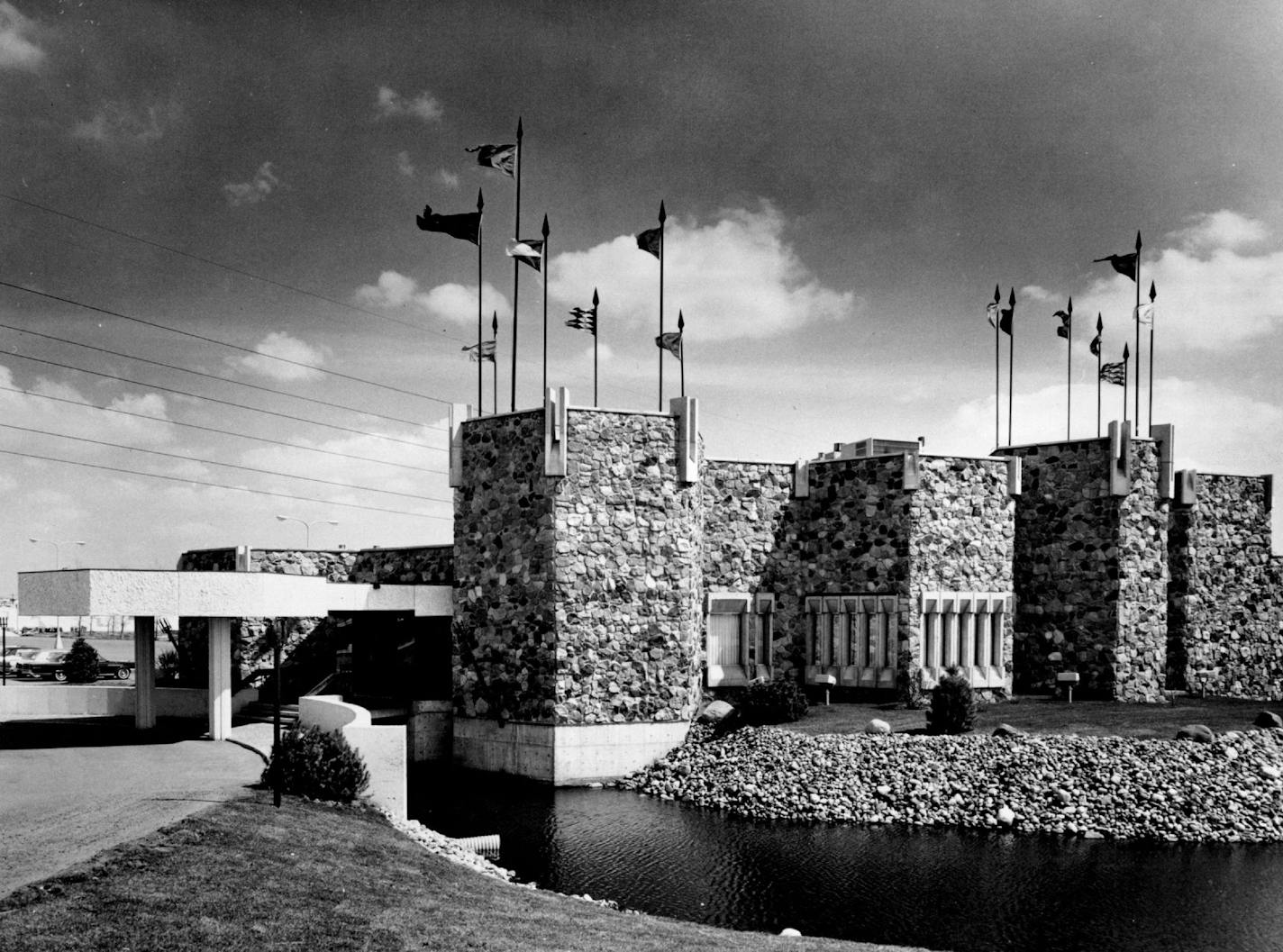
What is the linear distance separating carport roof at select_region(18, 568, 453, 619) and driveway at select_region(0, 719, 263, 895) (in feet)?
10.3

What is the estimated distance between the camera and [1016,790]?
24.0 m

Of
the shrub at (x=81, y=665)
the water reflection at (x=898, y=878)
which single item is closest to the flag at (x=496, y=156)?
the water reflection at (x=898, y=878)

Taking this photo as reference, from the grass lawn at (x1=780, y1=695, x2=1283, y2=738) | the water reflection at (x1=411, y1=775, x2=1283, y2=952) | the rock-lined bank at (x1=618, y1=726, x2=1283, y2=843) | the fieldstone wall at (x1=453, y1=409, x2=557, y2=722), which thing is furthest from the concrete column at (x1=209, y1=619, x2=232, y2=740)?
the grass lawn at (x1=780, y1=695, x2=1283, y2=738)

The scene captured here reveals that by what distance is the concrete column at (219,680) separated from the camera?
25.9 m

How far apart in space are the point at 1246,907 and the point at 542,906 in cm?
1162

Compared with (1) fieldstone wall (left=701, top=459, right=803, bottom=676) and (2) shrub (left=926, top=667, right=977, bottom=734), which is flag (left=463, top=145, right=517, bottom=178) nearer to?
(1) fieldstone wall (left=701, top=459, right=803, bottom=676)

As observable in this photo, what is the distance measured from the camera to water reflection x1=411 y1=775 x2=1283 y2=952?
1664 cm

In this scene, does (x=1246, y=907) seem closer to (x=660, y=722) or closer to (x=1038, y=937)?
(x=1038, y=937)

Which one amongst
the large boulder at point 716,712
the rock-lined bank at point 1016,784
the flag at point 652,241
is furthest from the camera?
the flag at point 652,241

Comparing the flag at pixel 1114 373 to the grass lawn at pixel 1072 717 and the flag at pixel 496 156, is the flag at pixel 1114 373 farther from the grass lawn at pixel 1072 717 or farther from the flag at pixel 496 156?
the flag at pixel 496 156

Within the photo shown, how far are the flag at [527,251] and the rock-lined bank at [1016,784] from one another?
48.2 feet

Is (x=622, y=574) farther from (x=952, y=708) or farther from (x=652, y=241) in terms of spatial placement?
(x=652, y=241)

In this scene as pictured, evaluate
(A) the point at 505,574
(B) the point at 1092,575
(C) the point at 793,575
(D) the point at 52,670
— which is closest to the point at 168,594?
(A) the point at 505,574

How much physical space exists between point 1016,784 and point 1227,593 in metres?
18.6
